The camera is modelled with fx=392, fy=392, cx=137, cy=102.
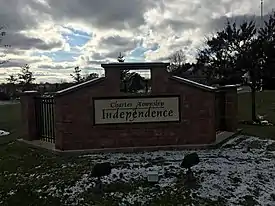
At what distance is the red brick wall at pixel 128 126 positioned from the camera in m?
8.77

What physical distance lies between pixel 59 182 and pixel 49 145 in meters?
2.99

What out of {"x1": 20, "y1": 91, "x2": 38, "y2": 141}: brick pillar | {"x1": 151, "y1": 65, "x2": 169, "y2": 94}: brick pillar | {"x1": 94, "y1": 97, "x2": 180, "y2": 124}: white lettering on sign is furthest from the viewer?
{"x1": 20, "y1": 91, "x2": 38, "y2": 141}: brick pillar

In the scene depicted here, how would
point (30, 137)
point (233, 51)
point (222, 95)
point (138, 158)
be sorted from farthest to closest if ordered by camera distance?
point (233, 51)
point (222, 95)
point (30, 137)
point (138, 158)

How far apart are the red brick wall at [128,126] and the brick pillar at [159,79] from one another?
2cm

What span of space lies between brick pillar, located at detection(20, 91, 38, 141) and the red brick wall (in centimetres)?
167

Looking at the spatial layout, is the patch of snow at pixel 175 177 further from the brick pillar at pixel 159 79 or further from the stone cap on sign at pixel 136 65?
the stone cap on sign at pixel 136 65

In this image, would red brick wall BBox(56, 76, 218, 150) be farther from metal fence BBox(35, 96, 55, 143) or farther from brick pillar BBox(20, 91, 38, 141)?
brick pillar BBox(20, 91, 38, 141)

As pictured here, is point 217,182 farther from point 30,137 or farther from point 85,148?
point 30,137

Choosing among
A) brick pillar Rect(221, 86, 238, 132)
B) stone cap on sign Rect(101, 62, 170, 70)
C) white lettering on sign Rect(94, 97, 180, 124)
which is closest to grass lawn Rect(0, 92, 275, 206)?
white lettering on sign Rect(94, 97, 180, 124)

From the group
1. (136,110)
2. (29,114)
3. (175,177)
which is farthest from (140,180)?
(29,114)

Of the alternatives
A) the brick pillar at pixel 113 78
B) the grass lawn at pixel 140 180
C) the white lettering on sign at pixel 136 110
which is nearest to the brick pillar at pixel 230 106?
the grass lawn at pixel 140 180

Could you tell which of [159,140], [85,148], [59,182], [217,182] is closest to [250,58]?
[159,140]

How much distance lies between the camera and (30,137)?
10211 mm

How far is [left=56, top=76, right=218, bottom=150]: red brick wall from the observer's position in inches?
345
